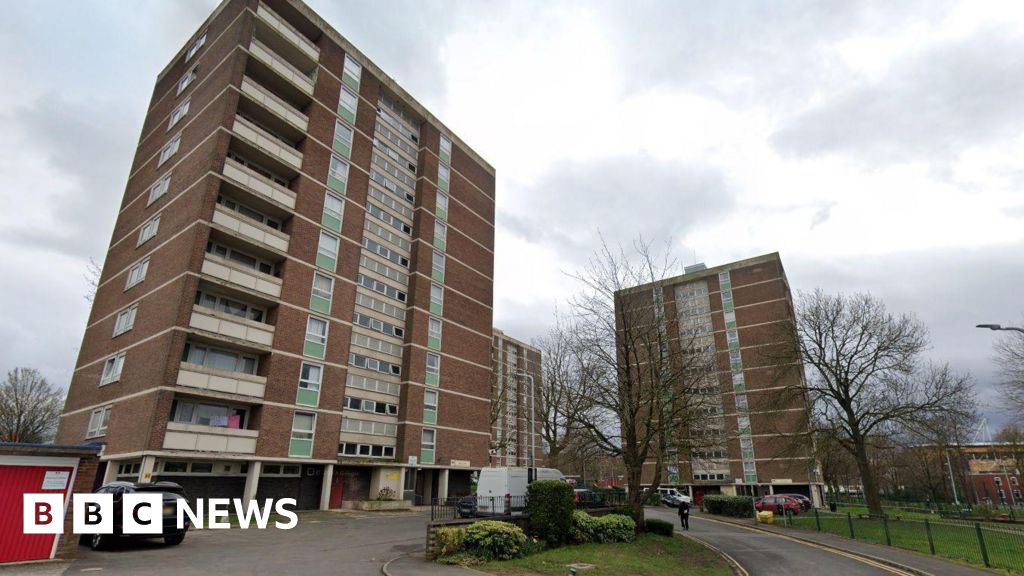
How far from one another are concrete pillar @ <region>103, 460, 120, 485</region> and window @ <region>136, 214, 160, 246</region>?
12220mm

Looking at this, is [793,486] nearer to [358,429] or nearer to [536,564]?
[358,429]

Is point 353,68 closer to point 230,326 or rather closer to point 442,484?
point 230,326

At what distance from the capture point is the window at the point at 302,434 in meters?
27.3

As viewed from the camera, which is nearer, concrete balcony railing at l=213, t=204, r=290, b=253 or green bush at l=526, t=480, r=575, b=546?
green bush at l=526, t=480, r=575, b=546

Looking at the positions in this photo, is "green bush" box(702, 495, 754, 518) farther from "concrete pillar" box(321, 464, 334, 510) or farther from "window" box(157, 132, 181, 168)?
"window" box(157, 132, 181, 168)

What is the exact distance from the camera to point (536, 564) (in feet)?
43.8

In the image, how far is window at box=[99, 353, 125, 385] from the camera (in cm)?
2589

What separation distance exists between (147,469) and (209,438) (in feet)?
8.96

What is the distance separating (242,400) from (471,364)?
18.4 m

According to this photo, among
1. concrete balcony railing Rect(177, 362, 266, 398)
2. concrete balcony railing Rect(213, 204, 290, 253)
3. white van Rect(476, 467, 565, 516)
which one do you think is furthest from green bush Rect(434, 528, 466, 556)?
concrete balcony railing Rect(213, 204, 290, 253)

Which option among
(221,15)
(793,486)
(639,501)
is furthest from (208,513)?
(793,486)

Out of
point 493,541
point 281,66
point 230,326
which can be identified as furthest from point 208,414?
point 281,66

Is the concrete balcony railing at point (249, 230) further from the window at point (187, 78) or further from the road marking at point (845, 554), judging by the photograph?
the road marking at point (845, 554)

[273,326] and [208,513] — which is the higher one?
[273,326]
